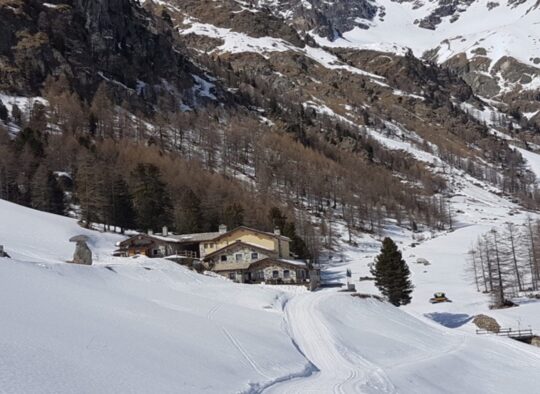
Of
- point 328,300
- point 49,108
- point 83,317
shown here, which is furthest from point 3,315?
point 49,108

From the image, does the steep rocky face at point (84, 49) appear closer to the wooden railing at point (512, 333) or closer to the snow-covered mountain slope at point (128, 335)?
the snow-covered mountain slope at point (128, 335)

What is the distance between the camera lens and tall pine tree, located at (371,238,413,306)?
201 ft

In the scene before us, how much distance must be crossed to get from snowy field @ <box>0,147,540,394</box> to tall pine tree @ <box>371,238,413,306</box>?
15.7 ft

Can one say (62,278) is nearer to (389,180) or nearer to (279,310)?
(279,310)

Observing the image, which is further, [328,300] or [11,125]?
[11,125]

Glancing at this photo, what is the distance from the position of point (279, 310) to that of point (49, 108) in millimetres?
113157

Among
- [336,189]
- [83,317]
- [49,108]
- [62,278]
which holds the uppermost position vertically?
[49,108]

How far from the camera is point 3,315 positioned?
18.3m

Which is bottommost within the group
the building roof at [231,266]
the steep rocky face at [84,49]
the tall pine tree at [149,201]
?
the building roof at [231,266]

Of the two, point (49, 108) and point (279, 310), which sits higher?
point (49, 108)

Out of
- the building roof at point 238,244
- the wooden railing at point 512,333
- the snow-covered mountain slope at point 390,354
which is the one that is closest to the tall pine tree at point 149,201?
the building roof at point 238,244

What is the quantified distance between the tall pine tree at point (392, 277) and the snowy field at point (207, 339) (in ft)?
15.7

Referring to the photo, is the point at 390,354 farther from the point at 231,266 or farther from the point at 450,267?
the point at 450,267

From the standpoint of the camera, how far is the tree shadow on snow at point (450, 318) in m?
57.5
